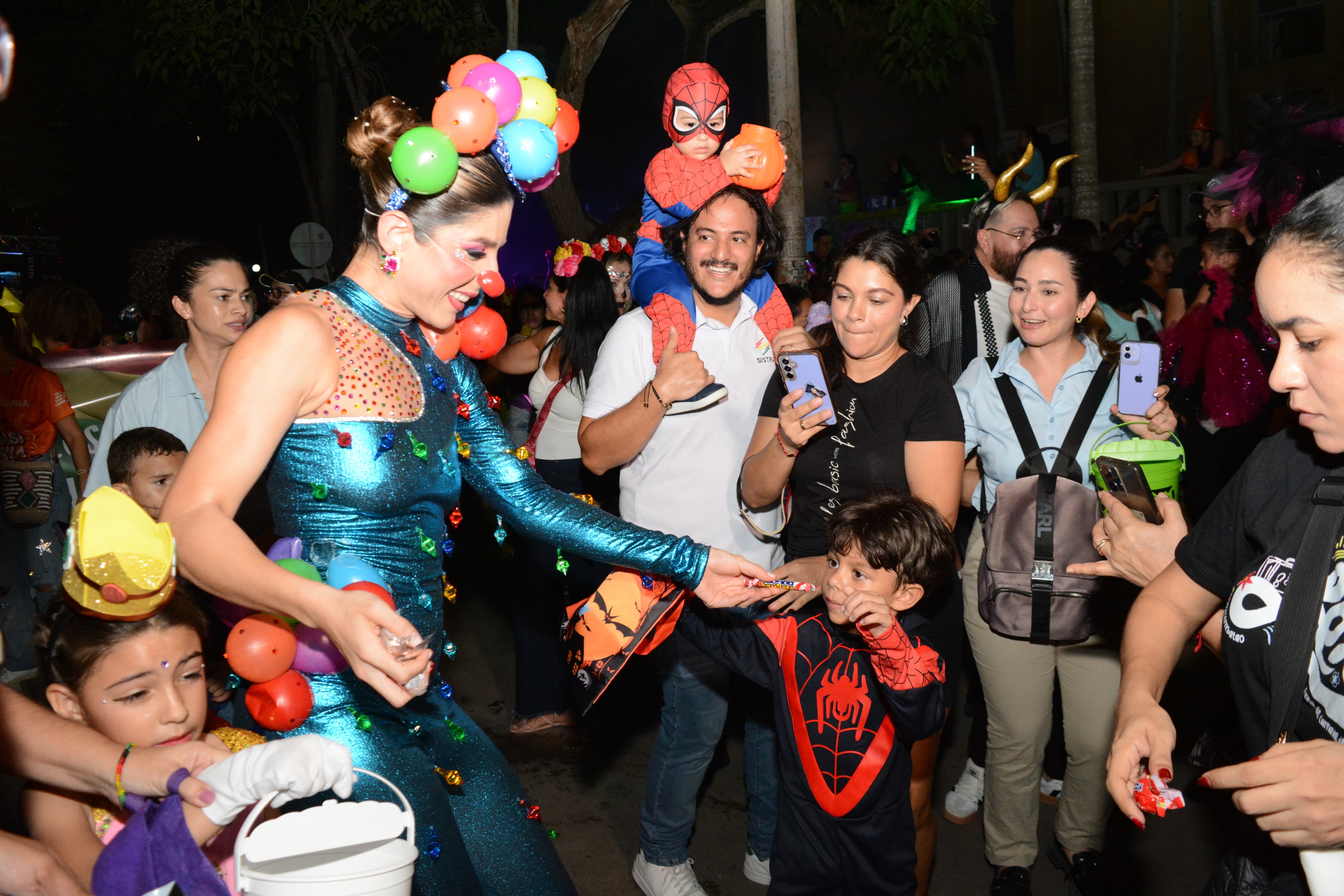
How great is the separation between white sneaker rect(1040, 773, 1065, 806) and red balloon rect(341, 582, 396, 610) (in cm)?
325

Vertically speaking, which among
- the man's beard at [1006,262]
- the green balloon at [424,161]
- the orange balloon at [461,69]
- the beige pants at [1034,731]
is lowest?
the beige pants at [1034,731]

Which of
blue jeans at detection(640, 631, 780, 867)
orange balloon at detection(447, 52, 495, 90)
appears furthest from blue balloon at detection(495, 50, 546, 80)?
blue jeans at detection(640, 631, 780, 867)

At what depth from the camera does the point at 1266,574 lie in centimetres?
174

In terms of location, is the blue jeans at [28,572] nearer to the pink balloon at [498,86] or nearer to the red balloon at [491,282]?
the red balloon at [491,282]

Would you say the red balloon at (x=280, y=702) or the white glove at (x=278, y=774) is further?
the red balloon at (x=280, y=702)

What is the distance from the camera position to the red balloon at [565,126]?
2529mm

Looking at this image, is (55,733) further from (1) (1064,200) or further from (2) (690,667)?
(1) (1064,200)

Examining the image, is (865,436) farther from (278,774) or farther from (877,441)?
(278,774)

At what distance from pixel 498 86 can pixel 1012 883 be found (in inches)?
119

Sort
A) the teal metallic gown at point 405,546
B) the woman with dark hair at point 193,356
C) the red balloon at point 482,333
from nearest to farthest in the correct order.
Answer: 1. the teal metallic gown at point 405,546
2. the red balloon at point 482,333
3. the woman with dark hair at point 193,356

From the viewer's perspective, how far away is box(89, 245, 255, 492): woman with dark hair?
12.7 feet

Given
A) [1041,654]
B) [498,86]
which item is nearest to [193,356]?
[498,86]

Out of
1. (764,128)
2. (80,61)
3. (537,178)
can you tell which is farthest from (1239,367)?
(80,61)

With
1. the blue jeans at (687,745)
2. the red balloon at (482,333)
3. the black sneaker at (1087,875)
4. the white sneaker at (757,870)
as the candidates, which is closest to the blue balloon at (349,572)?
the red balloon at (482,333)
